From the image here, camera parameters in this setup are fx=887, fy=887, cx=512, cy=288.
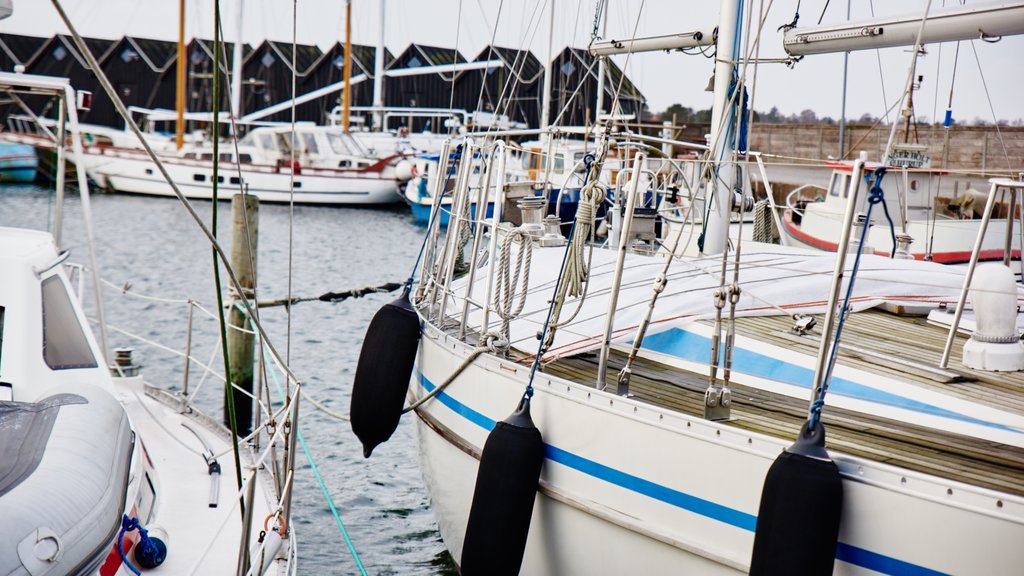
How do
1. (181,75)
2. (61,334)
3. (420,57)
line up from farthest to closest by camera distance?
(420,57), (181,75), (61,334)

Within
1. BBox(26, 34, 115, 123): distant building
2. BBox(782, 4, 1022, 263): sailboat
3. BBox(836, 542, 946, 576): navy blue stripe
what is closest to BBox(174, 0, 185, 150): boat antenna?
BBox(26, 34, 115, 123): distant building

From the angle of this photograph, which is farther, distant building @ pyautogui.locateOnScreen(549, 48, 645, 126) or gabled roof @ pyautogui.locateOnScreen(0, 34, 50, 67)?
gabled roof @ pyautogui.locateOnScreen(0, 34, 50, 67)

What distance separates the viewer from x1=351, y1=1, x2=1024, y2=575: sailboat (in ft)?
10.7

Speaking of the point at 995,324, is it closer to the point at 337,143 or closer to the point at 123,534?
the point at 123,534

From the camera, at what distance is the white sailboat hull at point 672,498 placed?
Result: 3.13m

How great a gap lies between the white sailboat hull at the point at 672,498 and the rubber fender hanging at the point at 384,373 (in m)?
0.53

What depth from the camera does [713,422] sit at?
3.70 meters

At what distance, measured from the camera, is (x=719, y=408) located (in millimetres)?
3922

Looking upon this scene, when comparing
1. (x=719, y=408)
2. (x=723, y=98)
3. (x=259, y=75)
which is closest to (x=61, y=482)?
(x=719, y=408)

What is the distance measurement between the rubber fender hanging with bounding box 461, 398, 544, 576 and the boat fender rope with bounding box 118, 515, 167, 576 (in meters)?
1.39

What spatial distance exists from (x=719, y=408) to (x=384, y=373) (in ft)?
7.62

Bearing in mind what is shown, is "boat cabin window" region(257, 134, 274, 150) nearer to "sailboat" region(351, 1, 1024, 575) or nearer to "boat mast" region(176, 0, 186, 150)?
"boat mast" region(176, 0, 186, 150)

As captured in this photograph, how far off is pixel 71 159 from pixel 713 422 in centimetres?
3844

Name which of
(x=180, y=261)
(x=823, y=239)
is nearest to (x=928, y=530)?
(x=823, y=239)
